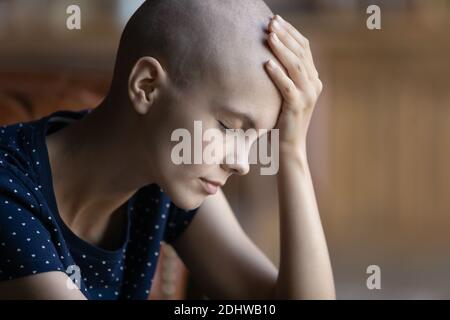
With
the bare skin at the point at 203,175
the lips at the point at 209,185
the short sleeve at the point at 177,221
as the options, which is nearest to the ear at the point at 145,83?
the bare skin at the point at 203,175

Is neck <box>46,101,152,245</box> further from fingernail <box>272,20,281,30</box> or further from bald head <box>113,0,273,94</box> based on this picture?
fingernail <box>272,20,281,30</box>

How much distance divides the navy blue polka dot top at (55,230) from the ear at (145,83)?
Answer: 0.14 meters

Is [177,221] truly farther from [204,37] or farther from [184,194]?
[204,37]

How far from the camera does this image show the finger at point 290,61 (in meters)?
0.79

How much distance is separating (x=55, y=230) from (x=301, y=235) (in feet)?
0.95

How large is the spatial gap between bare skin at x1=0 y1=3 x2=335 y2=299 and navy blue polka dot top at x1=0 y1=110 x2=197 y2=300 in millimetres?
19

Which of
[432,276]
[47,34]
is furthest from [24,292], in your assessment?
[432,276]

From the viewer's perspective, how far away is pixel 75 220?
97 cm

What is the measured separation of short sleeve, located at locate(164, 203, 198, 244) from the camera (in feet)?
3.61

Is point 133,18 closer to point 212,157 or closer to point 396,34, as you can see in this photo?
point 212,157

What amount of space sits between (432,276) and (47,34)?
1596mm

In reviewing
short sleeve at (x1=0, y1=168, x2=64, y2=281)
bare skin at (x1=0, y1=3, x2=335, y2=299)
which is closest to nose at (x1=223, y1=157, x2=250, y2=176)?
bare skin at (x1=0, y1=3, x2=335, y2=299)

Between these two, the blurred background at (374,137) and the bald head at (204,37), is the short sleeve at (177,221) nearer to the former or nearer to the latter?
the bald head at (204,37)

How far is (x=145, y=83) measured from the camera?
0.85 meters
